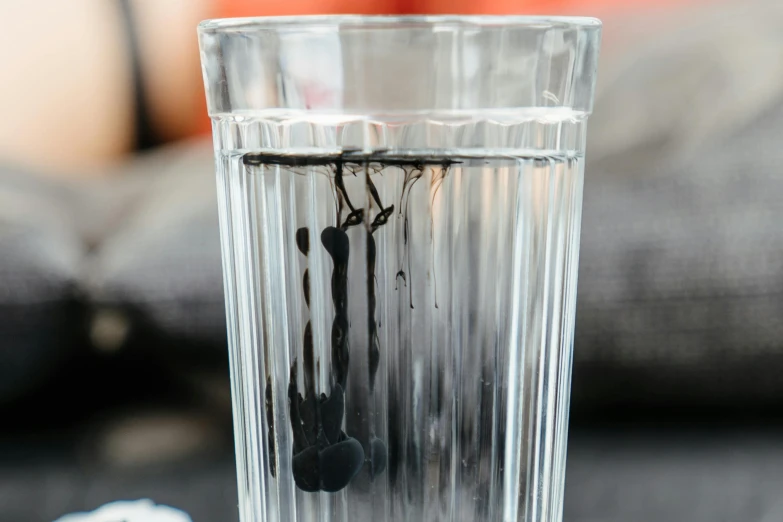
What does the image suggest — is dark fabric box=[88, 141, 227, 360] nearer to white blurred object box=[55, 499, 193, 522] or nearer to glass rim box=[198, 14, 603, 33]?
white blurred object box=[55, 499, 193, 522]

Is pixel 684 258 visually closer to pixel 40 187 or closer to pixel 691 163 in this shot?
pixel 691 163

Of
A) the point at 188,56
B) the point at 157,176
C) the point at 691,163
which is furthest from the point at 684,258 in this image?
the point at 188,56

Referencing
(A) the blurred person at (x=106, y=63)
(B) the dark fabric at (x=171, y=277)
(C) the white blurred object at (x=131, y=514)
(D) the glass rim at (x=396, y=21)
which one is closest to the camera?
(D) the glass rim at (x=396, y=21)

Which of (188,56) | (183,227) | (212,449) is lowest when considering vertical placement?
(212,449)

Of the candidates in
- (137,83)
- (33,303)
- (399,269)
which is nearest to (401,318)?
(399,269)

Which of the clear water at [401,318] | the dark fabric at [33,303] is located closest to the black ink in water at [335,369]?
the clear water at [401,318]

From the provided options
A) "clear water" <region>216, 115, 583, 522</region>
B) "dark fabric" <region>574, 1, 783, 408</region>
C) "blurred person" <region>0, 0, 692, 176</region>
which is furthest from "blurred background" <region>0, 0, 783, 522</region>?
"blurred person" <region>0, 0, 692, 176</region>

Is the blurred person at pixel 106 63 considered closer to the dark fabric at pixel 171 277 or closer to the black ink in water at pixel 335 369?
the dark fabric at pixel 171 277

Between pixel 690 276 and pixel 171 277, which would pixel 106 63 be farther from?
pixel 690 276
